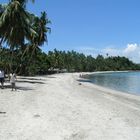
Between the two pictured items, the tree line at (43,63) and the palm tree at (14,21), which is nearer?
the palm tree at (14,21)

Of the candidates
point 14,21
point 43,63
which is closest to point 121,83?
point 43,63

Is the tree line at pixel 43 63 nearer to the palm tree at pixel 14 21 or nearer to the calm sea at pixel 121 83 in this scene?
the calm sea at pixel 121 83

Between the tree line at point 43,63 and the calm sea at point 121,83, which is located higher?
the tree line at point 43,63

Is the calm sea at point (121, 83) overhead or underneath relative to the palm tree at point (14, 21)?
underneath

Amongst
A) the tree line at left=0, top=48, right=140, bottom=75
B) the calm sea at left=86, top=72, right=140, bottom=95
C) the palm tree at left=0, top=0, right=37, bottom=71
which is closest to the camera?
the palm tree at left=0, top=0, right=37, bottom=71

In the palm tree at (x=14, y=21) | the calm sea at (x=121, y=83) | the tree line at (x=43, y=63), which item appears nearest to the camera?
the palm tree at (x=14, y=21)

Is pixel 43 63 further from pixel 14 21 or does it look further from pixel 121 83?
pixel 14 21

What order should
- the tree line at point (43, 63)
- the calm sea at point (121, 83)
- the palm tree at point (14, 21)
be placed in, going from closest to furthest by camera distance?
the palm tree at point (14, 21) < the calm sea at point (121, 83) < the tree line at point (43, 63)

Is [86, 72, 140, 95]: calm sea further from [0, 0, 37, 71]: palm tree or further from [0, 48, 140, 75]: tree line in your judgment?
[0, 0, 37, 71]: palm tree

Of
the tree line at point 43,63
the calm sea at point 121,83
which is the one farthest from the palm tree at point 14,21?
the tree line at point 43,63

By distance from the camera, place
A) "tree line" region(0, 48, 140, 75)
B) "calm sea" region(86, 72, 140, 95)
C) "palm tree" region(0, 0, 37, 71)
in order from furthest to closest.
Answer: "tree line" region(0, 48, 140, 75)
"calm sea" region(86, 72, 140, 95)
"palm tree" region(0, 0, 37, 71)

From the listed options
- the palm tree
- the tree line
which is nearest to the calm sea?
the tree line

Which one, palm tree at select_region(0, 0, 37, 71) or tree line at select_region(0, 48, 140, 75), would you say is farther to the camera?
tree line at select_region(0, 48, 140, 75)

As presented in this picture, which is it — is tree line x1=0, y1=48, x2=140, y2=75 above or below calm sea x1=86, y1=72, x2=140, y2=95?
above
